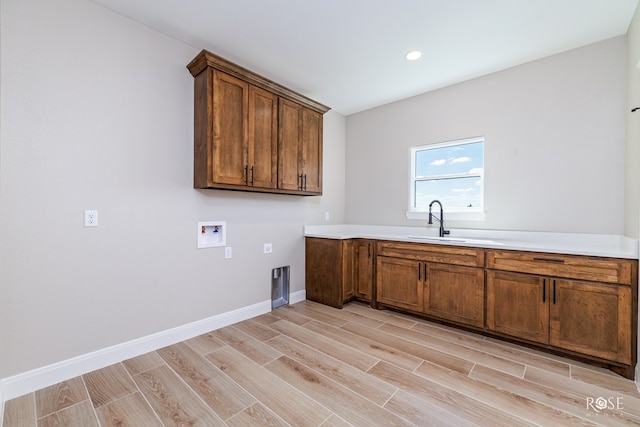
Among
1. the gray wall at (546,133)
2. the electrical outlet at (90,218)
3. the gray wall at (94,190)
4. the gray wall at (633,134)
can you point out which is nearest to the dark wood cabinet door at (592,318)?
the gray wall at (633,134)

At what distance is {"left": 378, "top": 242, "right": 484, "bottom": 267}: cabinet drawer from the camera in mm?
2691

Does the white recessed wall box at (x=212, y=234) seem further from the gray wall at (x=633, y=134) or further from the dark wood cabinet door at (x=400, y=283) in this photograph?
the gray wall at (x=633, y=134)

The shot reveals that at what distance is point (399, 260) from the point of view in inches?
126

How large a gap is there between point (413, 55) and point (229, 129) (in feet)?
6.23

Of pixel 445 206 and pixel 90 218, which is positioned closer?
pixel 90 218

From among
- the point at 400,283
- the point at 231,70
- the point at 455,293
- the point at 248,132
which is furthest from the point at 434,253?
the point at 231,70

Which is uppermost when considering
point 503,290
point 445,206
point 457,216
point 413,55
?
point 413,55

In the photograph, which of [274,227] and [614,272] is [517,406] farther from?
[274,227]

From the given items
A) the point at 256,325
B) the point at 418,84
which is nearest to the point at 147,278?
the point at 256,325

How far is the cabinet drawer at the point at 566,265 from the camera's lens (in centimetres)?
204

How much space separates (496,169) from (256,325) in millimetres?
3057

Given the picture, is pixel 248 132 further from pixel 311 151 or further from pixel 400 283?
pixel 400 283

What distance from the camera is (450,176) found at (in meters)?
3.50

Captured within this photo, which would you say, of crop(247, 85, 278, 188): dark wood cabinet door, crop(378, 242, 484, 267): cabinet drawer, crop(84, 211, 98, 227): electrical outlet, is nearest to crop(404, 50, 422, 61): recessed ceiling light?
crop(247, 85, 278, 188): dark wood cabinet door
